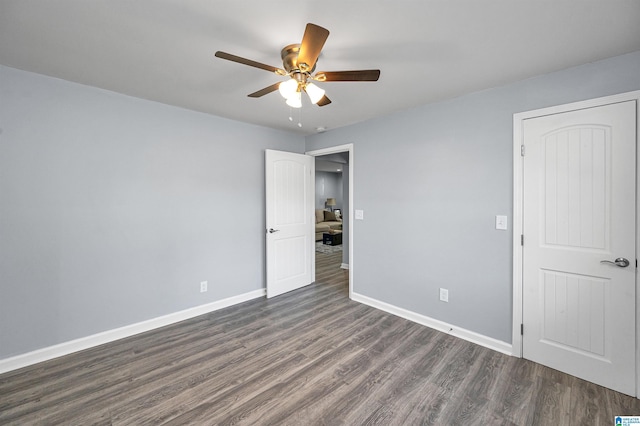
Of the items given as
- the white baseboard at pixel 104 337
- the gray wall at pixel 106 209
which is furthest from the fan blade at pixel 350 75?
the white baseboard at pixel 104 337

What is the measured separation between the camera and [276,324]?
9.83 feet

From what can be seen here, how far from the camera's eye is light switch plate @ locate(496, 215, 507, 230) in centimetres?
243

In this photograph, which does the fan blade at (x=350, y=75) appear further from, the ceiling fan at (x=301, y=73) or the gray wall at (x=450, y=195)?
the gray wall at (x=450, y=195)

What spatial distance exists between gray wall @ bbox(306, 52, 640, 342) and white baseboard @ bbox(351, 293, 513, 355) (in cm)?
5

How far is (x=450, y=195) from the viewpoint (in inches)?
110

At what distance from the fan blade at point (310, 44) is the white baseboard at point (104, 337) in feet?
9.63

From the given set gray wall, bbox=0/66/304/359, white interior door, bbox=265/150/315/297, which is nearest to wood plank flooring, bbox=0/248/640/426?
gray wall, bbox=0/66/304/359

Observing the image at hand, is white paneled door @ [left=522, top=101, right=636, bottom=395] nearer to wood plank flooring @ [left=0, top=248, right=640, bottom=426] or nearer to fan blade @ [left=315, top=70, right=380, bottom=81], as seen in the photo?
wood plank flooring @ [left=0, top=248, right=640, bottom=426]

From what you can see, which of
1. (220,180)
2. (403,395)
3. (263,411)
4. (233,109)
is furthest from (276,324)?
(233,109)

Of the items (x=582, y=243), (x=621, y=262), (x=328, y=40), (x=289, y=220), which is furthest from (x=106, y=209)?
(x=621, y=262)

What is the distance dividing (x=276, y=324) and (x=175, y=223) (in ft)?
5.35

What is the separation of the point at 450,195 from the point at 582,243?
3.52ft

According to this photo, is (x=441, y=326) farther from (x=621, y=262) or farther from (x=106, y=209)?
(x=106, y=209)

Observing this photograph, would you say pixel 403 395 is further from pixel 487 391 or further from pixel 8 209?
pixel 8 209
